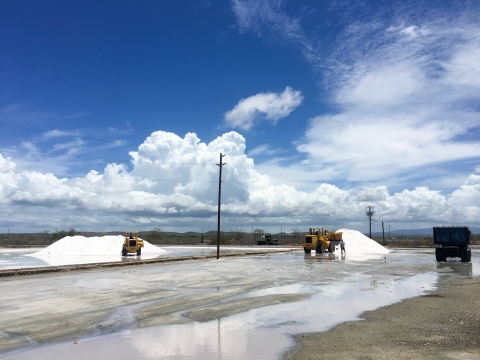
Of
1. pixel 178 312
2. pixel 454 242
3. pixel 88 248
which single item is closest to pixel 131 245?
pixel 88 248

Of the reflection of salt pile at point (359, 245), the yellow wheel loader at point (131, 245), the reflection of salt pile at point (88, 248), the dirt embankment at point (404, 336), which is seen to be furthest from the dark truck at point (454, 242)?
the reflection of salt pile at point (88, 248)

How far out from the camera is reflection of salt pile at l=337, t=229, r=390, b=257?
53.4m

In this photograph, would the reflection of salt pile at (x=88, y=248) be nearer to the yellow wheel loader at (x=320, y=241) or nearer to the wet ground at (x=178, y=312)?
the yellow wheel loader at (x=320, y=241)

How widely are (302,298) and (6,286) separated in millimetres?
12606

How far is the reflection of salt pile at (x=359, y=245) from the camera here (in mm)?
53406

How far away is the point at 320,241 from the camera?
149 feet

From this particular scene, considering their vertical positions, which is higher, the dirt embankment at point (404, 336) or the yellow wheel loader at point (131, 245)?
the yellow wheel loader at point (131, 245)

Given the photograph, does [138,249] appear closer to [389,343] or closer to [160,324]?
[160,324]

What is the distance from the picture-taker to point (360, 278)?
66.6ft

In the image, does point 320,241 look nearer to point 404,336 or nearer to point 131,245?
point 131,245

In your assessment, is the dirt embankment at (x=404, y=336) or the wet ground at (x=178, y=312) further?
the wet ground at (x=178, y=312)

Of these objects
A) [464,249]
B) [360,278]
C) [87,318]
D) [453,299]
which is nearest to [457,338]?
[453,299]

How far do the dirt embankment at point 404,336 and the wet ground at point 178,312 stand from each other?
560 millimetres

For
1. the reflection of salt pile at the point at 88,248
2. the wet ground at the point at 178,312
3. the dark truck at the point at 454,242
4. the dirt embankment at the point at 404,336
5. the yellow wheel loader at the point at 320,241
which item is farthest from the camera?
the reflection of salt pile at the point at 88,248
